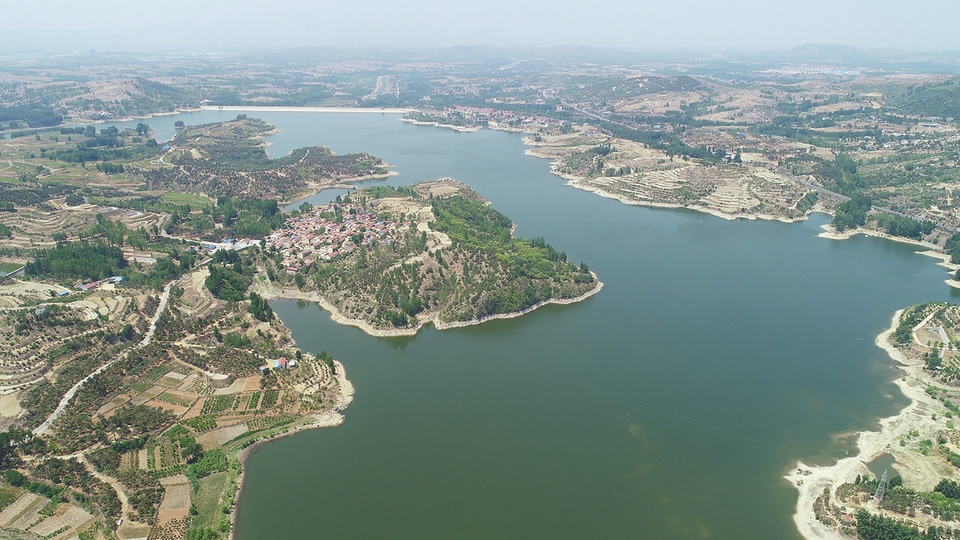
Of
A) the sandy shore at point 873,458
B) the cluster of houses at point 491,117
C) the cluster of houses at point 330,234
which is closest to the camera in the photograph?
the sandy shore at point 873,458

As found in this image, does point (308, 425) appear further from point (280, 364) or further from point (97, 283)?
point (97, 283)

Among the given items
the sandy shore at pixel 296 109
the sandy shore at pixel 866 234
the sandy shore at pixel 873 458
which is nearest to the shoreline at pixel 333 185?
the sandy shore at pixel 866 234

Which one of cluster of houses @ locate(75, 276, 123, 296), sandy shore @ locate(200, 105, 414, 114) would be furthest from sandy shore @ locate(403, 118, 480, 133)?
cluster of houses @ locate(75, 276, 123, 296)

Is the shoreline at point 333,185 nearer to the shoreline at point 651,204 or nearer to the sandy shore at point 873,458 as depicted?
the shoreline at point 651,204

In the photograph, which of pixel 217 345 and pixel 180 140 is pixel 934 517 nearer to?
pixel 217 345

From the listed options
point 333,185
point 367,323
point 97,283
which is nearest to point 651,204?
point 333,185

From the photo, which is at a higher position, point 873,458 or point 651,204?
point 651,204

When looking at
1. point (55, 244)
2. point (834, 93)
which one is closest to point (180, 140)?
point (55, 244)
